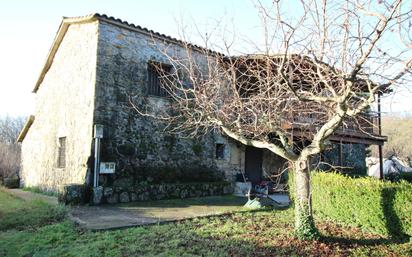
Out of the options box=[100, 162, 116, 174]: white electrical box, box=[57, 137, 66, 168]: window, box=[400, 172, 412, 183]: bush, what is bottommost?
box=[400, 172, 412, 183]: bush

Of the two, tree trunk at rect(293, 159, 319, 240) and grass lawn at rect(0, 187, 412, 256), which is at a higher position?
tree trunk at rect(293, 159, 319, 240)

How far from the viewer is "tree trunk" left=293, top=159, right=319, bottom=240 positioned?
5.95 metres

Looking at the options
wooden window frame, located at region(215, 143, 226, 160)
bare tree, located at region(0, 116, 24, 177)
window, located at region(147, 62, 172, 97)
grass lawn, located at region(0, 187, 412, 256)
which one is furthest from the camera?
bare tree, located at region(0, 116, 24, 177)

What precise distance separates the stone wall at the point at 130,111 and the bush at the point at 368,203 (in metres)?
5.60

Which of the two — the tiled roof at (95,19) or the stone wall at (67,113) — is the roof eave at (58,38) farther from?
the stone wall at (67,113)

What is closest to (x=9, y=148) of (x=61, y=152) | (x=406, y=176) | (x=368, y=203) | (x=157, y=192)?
(x=61, y=152)

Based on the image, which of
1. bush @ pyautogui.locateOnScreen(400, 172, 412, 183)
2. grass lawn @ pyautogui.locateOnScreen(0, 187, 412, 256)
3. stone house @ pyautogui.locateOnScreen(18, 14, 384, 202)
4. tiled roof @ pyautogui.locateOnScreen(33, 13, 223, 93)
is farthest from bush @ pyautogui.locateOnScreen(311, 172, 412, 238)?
bush @ pyautogui.locateOnScreen(400, 172, 412, 183)

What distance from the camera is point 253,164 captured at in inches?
589

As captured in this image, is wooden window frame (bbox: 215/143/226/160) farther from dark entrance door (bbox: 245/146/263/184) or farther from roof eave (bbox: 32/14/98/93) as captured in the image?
roof eave (bbox: 32/14/98/93)

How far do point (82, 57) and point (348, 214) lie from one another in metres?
9.36

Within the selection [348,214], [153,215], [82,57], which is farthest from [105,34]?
[348,214]

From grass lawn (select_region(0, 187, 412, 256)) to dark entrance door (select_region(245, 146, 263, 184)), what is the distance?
702cm

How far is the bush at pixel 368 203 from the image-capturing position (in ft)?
20.5

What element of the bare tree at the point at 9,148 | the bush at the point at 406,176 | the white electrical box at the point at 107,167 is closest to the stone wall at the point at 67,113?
the white electrical box at the point at 107,167
